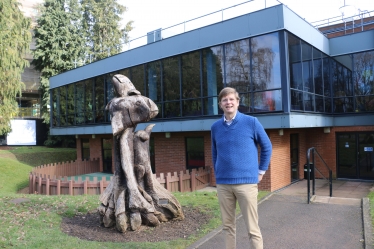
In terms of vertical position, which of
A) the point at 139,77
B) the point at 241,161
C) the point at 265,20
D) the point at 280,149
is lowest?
the point at 280,149

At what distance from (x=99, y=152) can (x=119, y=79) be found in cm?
1341

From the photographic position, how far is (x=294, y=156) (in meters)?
13.1

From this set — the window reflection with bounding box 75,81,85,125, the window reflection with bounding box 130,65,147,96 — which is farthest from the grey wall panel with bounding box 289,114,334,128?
the window reflection with bounding box 75,81,85,125

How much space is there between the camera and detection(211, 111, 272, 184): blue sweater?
3576mm

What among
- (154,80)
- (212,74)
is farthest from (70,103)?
(212,74)

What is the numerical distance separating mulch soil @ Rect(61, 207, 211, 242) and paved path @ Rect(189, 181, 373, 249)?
51 cm

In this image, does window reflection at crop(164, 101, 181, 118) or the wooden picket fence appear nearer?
the wooden picket fence

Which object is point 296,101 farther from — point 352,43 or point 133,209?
point 133,209

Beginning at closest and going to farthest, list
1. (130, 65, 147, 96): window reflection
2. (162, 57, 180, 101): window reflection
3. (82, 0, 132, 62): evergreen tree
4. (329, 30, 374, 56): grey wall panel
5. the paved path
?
the paved path → (329, 30, 374, 56): grey wall panel → (162, 57, 180, 101): window reflection → (130, 65, 147, 96): window reflection → (82, 0, 132, 62): evergreen tree

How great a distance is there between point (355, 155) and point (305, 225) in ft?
26.7

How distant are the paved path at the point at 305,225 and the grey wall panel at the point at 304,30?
207 inches

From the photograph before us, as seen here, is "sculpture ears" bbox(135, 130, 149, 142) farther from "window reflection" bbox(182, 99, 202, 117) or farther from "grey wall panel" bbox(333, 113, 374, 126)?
"grey wall panel" bbox(333, 113, 374, 126)

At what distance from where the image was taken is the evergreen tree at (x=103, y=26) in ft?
110

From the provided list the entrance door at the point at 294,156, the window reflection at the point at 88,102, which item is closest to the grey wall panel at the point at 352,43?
the entrance door at the point at 294,156
